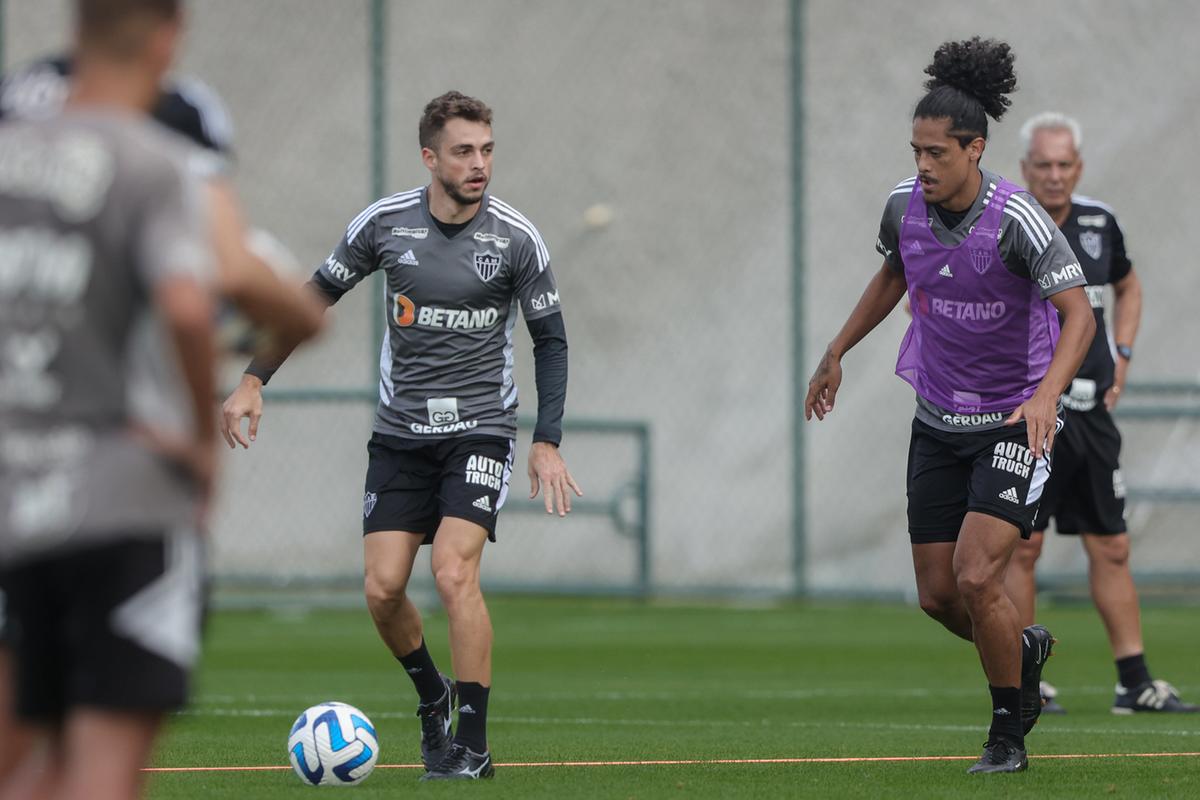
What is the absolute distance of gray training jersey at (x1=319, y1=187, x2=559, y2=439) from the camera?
24.1 ft

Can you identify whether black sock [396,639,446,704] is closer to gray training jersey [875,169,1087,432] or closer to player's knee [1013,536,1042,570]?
gray training jersey [875,169,1087,432]

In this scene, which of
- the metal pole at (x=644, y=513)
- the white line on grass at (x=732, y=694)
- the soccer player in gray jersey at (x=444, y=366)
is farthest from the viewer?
the metal pole at (x=644, y=513)

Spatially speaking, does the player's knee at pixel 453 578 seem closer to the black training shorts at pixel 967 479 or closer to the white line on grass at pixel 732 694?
the black training shorts at pixel 967 479

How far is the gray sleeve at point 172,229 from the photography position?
3.35m

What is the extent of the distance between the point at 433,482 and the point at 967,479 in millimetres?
1850

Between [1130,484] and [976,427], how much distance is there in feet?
29.9

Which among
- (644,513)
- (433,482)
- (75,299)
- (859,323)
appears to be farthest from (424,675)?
(644,513)

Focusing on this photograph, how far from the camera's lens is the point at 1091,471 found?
31.9ft

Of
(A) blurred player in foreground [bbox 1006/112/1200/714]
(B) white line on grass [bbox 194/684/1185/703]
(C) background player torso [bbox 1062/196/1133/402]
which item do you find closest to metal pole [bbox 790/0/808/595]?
(B) white line on grass [bbox 194/684/1185/703]

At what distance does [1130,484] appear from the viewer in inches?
632

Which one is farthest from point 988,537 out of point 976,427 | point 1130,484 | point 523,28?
point 523,28

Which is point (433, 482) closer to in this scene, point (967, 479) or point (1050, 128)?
point (967, 479)

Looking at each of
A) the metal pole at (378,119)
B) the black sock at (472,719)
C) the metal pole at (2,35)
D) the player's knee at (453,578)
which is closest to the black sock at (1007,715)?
the black sock at (472,719)

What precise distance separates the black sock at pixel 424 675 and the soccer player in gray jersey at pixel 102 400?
382cm
